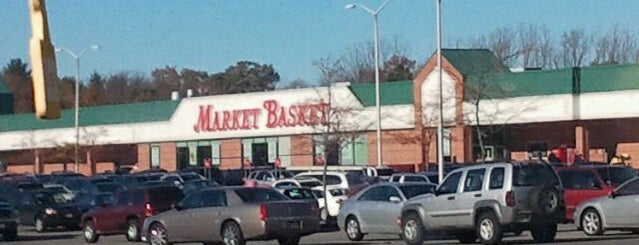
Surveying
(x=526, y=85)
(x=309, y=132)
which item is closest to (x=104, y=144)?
(x=309, y=132)

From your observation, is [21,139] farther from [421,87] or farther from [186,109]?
[421,87]

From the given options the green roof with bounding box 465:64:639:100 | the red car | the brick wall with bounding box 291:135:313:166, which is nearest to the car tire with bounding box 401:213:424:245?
the red car

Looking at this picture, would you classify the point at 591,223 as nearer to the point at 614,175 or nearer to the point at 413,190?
the point at 413,190

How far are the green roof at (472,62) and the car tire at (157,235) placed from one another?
126 ft

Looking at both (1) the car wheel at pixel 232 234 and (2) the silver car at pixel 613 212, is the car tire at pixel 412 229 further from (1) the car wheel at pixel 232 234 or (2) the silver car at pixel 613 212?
(2) the silver car at pixel 613 212

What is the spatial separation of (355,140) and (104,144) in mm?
24542

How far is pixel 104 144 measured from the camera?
86375 mm

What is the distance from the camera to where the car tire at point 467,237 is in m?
25.8

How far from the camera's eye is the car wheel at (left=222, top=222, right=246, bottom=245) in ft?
85.6

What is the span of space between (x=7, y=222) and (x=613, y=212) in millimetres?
17389

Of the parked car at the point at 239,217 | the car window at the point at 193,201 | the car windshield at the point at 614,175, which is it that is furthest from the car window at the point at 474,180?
the car windshield at the point at 614,175

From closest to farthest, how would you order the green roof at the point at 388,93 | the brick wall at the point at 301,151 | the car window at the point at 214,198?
the car window at the point at 214,198 < the green roof at the point at 388,93 < the brick wall at the point at 301,151

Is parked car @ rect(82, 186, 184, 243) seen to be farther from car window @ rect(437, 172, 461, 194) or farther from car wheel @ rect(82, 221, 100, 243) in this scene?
car window @ rect(437, 172, 461, 194)

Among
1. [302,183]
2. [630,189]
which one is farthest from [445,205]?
[302,183]
